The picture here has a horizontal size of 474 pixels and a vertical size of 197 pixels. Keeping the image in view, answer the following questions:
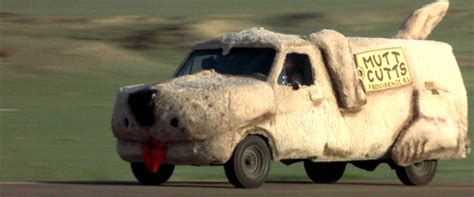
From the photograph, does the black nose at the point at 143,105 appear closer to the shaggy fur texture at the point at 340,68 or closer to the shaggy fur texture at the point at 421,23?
the shaggy fur texture at the point at 340,68

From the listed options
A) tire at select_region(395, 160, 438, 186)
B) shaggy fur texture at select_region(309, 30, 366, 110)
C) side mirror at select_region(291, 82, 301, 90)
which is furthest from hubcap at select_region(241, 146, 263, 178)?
tire at select_region(395, 160, 438, 186)

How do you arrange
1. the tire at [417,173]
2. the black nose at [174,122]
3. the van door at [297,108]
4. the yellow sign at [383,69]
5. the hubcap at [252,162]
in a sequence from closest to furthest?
1. the black nose at [174,122]
2. the hubcap at [252,162]
3. the van door at [297,108]
4. the yellow sign at [383,69]
5. the tire at [417,173]

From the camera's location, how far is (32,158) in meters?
24.0

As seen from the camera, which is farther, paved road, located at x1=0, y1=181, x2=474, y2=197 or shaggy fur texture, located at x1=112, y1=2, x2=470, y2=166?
shaggy fur texture, located at x1=112, y1=2, x2=470, y2=166

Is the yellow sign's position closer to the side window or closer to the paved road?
the side window

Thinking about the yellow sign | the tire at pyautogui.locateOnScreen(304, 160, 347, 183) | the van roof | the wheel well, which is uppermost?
the van roof

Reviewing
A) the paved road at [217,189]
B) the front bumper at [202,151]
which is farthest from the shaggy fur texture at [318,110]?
the paved road at [217,189]

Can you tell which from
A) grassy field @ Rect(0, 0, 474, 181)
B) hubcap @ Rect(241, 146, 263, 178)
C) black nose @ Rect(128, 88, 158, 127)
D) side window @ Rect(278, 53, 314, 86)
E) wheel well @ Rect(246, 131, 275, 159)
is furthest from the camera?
grassy field @ Rect(0, 0, 474, 181)

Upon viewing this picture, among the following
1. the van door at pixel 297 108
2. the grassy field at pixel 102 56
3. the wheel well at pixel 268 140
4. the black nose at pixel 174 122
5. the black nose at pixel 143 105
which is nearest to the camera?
the black nose at pixel 174 122

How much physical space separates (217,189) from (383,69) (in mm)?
3032

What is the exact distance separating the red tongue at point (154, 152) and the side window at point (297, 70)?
1.75 meters

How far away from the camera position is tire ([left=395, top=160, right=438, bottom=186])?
2042 cm

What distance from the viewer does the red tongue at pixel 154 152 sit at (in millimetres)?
18109

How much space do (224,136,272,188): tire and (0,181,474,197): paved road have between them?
0.44 ft
